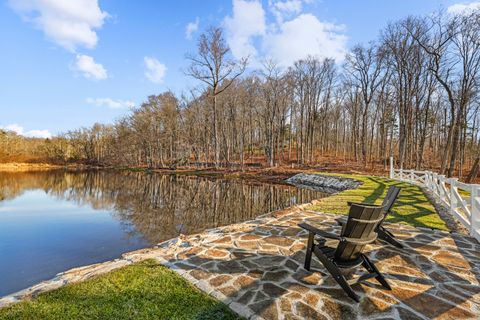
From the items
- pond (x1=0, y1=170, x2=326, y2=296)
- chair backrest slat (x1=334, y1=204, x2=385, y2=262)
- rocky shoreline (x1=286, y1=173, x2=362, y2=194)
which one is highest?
chair backrest slat (x1=334, y1=204, x2=385, y2=262)

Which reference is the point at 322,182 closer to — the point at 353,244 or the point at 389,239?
the point at 389,239

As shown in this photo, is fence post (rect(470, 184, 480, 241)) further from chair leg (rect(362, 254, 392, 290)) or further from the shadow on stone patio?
chair leg (rect(362, 254, 392, 290))

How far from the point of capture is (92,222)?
914 centimetres

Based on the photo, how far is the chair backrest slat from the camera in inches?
114

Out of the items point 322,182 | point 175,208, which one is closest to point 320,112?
point 322,182

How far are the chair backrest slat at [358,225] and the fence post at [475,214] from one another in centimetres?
370

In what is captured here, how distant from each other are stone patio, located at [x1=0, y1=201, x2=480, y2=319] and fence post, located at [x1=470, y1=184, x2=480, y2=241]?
22cm

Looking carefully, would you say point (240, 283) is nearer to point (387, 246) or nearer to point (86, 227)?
point (387, 246)

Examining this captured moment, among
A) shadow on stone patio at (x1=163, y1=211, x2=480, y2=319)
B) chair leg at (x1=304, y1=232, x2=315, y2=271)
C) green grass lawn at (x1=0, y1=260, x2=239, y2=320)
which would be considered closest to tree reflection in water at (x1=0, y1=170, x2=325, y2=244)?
shadow on stone patio at (x1=163, y1=211, x2=480, y2=319)

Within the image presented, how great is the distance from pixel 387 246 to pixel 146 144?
119ft

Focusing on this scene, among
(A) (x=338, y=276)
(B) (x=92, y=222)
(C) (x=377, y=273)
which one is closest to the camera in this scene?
(A) (x=338, y=276)

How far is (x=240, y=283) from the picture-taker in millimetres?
3285

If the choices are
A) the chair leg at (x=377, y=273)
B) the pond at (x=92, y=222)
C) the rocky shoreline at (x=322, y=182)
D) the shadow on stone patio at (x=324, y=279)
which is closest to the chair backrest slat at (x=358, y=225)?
the chair leg at (x=377, y=273)

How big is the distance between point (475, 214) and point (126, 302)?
6761 millimetres
